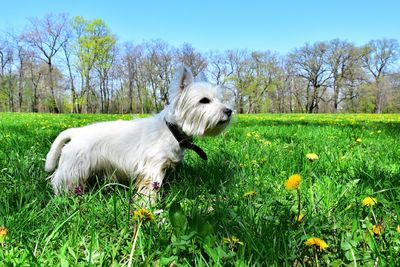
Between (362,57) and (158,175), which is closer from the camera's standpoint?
(158,175)

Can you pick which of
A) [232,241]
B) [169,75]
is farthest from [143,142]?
[169,75]

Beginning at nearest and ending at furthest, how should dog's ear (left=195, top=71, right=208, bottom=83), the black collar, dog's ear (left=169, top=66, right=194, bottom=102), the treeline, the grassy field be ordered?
the grassy field < the black collar < dog's ear (left=169, top=66, right=194, bottom=102) < dog's ear (left=195, top=71, right=208, bottom=83) < the treeline

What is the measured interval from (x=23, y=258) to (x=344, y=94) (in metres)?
80.2

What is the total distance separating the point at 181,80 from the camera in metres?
3.61

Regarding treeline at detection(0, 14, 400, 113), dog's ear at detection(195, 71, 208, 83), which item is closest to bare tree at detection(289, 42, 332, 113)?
treeline at detection(0, 14, 400, 113)

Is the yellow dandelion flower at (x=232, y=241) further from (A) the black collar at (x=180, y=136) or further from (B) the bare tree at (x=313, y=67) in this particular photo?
(B) the bare tree at (x=313, y=67)

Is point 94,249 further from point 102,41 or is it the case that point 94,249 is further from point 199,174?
point 102,41

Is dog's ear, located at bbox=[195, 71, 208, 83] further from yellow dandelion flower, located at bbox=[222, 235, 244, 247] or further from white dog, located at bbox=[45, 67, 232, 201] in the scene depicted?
yellow dandelion flower, located at bbox=[222, 235, 244, 247]

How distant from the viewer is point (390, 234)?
1969mm

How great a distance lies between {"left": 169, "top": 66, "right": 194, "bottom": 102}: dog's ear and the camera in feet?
11.8

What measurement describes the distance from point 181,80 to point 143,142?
771 mm

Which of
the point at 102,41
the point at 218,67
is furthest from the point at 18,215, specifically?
the point at 218,67

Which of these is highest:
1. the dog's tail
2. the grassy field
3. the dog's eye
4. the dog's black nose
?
the dog's eye

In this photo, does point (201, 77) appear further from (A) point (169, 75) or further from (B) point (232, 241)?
(A) point (169, 75)
